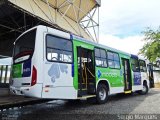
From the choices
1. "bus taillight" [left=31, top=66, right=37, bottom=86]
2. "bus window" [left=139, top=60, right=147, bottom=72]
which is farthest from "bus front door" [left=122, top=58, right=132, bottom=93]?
"bus taillight" [left=31, top=66, right=37, bottom=86]

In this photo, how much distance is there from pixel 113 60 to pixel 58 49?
458 centimetres

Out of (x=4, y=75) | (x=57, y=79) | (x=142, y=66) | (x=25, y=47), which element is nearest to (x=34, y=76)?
(x=57, y=79)

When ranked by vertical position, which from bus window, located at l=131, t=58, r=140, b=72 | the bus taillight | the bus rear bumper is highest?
bus window, located at l=131, t=58, r=140, b=72

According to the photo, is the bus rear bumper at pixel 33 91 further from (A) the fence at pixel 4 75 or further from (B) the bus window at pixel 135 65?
(A) the fence at pixel 4 75

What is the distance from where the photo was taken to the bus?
24.6 ft

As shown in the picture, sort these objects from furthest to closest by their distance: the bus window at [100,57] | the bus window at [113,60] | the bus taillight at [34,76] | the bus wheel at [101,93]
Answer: the bus window at [113,60], the bus window at [100,57], the bus wheel at [101,93], the bus taillight at [34,76]

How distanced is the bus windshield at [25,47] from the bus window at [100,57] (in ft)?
11.3

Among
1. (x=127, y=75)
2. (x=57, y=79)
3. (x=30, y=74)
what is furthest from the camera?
(x=127, y=75)

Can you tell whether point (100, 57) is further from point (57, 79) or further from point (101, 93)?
point (57, 79)

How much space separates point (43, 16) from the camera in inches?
534

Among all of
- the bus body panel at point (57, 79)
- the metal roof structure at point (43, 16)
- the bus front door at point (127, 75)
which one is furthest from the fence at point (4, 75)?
the bus body panel at point (57, 79)

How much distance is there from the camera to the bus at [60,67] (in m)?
7.50

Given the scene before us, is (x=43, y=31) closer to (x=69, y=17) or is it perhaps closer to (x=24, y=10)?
(x=24, y=10)

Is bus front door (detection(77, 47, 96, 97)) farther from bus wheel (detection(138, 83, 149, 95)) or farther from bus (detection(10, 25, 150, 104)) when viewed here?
bus wheel (detection(138, 83, 149, 95))
